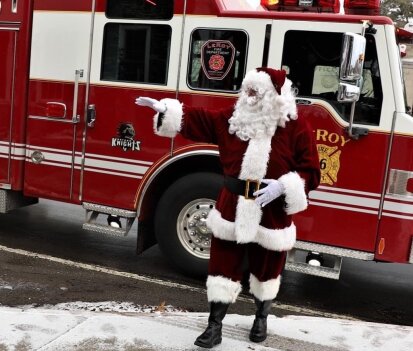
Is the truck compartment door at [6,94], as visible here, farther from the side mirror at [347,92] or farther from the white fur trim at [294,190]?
the white fur trim at [294,190]

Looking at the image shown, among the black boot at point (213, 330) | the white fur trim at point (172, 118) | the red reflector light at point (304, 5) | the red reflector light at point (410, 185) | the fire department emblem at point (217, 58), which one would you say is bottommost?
the black boot at point (213, 330)

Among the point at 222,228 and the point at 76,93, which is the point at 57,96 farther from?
the point at 222,228

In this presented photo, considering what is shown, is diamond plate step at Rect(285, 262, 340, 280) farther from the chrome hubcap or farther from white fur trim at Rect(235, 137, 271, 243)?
white fur trim at Rect(235, 137, 271, 243)

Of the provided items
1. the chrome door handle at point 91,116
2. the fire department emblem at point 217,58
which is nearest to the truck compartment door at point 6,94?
the chrome door handle at point 91,116

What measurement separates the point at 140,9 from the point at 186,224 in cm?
205

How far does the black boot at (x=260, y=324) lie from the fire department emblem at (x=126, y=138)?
2211 mm

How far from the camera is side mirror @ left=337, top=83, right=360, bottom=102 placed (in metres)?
4.52

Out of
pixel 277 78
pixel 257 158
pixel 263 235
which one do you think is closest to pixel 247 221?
pixel 263 235

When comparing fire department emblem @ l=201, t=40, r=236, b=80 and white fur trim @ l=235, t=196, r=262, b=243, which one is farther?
fire department emblem @ l=201, t=40, r=236, b=80

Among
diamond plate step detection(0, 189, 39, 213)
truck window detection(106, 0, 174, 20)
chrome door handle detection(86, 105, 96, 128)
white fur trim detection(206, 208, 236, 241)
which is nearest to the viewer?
white fur trim detection(206, 208, 236, 241)

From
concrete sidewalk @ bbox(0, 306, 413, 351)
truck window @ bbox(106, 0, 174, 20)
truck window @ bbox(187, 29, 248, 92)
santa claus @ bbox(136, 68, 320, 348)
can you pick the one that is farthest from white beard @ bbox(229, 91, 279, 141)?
truck window @ bbox(106, 0, 174, 20)

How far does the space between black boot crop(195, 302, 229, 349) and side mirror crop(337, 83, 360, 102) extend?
6.05 feet

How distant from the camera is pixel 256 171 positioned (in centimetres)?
358

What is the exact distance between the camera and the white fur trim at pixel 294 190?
3.53m
